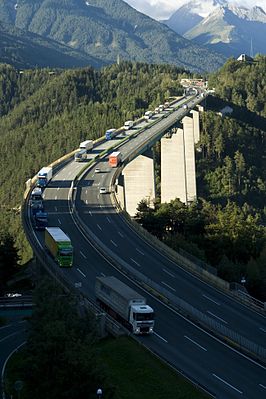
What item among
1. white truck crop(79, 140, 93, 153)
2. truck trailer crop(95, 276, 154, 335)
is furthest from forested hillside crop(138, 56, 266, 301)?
white truck crop(79, 140, 93, 153)

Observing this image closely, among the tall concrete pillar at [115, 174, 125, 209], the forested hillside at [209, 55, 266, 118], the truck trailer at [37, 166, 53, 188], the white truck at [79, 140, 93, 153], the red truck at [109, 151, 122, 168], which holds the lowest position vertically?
the tall concrete pillar at [115, 174, 125, 209]

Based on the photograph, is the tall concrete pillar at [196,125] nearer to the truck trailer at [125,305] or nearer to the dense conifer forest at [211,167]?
the dense conifer forest at [211,167]

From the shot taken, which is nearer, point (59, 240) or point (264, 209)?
point (59, 240)

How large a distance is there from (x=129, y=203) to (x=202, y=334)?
172 ft

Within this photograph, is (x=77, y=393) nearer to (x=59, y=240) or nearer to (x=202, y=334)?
(x=202, y=334)

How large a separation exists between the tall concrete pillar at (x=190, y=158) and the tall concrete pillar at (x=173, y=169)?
224cm

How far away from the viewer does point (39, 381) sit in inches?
1033

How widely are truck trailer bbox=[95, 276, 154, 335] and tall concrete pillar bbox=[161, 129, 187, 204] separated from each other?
66.6m

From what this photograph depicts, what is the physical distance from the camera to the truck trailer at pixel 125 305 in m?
35.3

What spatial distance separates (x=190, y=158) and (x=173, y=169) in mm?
7359

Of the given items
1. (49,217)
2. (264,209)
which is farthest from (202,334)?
(264,209)

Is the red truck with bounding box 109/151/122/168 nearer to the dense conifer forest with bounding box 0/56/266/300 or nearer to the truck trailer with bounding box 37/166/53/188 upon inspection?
the truck trailer with bounding box 37/166/53/188

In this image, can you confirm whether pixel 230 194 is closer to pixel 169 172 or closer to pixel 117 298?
pixel 169 172

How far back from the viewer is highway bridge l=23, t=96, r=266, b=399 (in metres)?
32.2
